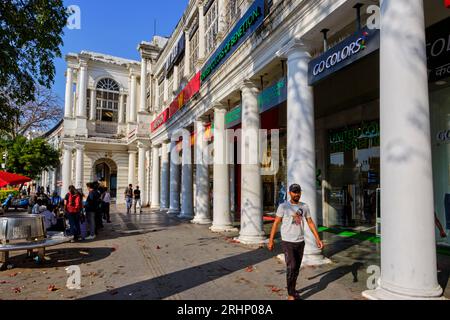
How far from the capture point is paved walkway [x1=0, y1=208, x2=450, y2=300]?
525cm

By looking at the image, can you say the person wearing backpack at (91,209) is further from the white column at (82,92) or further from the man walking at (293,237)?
the white column at (82,92)

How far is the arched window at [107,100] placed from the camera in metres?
32.8

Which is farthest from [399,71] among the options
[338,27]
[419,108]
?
[338,27]

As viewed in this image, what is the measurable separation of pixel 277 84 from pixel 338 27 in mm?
2216

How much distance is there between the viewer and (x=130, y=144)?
31000 millimetres

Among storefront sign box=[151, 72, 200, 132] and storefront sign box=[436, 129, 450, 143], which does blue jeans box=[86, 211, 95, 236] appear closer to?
storefront sign box=[151, 72, 200, 132]

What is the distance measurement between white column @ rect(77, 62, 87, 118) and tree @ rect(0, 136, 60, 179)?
558 cm

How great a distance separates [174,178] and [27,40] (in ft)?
38.0

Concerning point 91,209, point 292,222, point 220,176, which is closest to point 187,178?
point 220,176

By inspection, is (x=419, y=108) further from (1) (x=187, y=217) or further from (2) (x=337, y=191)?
(1) (x=187, y=217)

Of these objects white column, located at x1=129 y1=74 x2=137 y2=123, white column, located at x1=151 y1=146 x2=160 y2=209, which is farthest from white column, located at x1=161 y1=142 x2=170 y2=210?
white column, located at x1=129 y1=74 x2=137 y2=123

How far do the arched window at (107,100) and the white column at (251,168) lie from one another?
2594cm

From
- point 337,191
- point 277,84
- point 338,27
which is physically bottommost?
point 337,191
